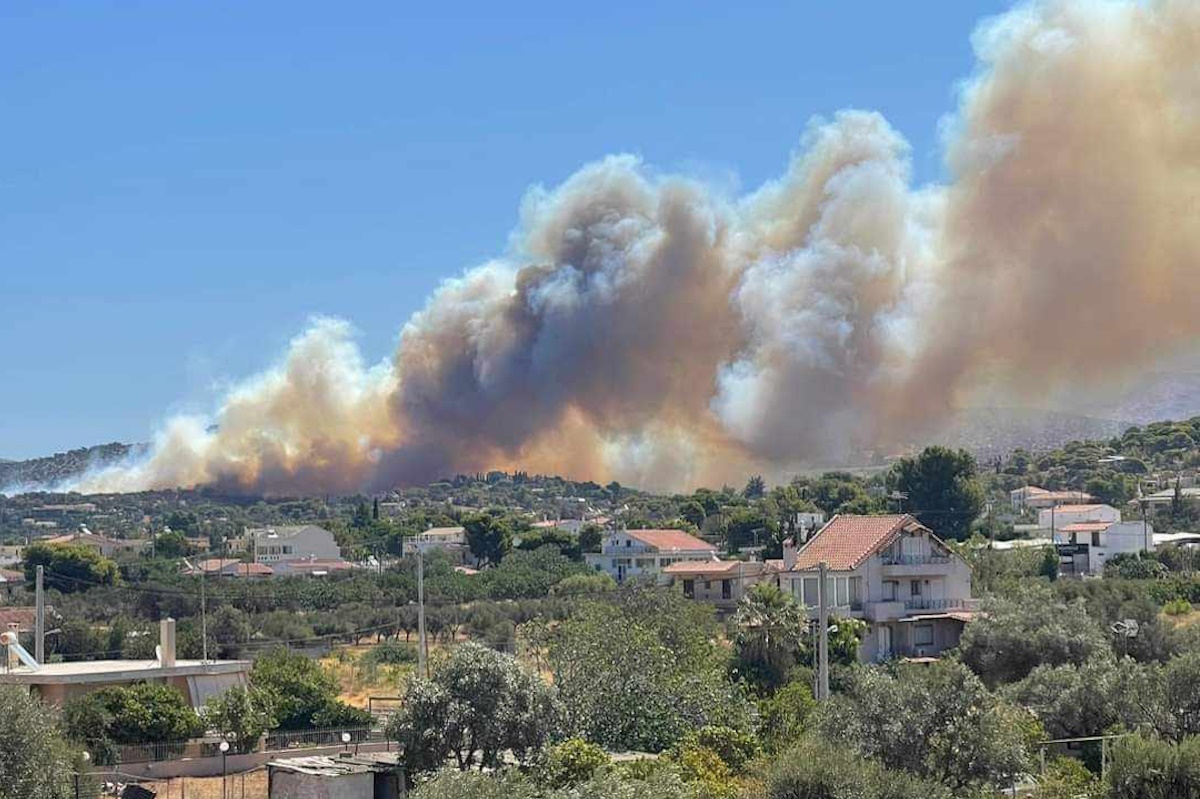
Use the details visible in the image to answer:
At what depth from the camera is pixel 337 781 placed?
33.8m

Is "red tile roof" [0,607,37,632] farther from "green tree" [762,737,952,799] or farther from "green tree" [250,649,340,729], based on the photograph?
"green tree" [762,737,952,799]

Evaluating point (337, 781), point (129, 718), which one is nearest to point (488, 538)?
point (129, 718)

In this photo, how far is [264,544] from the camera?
112m

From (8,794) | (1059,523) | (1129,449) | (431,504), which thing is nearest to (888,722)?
(8,794)

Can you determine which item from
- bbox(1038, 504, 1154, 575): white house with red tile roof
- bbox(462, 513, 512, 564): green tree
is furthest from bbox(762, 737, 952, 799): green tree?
bbox(462, 513, 512, 564): green tree

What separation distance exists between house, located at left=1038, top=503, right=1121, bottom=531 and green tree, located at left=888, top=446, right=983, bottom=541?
25.5ft

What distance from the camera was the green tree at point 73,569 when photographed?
87375 millimetres

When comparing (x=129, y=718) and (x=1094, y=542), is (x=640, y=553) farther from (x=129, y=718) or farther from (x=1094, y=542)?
(x=129, y=718)

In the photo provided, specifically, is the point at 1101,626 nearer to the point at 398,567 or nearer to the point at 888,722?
the point at 888,722

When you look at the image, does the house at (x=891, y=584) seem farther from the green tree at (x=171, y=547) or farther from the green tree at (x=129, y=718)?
the green tree at (x=171, y=547)

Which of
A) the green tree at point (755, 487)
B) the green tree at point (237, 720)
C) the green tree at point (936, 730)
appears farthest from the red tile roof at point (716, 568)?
the green tree at point (755, 487)

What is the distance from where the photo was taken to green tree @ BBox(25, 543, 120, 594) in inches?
3440

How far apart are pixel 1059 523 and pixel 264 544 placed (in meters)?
47.3

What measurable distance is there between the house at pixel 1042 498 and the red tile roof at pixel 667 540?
28.4 m
